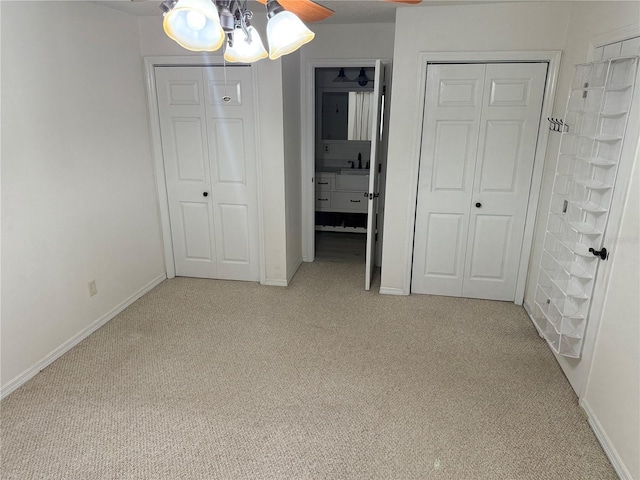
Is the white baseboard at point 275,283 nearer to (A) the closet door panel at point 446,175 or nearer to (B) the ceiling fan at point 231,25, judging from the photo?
(A) the closet door panel at point 446,175

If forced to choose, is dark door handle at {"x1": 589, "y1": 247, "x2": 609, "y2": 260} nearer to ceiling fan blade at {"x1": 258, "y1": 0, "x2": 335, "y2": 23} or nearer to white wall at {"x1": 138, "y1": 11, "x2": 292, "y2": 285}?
ceiling fan blade at {"x1": 258, "y1": 0, "x2": 335, "y2": 23}

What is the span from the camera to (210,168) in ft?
12.4

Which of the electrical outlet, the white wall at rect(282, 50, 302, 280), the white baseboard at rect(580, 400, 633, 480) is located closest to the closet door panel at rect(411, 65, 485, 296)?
the white wall at rect(282, 50, 302, 280)

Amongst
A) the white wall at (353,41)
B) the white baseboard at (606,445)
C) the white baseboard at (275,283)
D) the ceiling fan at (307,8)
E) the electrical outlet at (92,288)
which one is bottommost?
the white baseboard at (606,445)

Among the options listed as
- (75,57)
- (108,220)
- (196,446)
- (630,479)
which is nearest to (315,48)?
(75,57)

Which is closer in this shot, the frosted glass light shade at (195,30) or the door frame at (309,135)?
the frosted glass light shade at (195,30)

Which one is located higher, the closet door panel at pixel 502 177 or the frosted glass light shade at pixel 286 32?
the frosted glass light shade at pixel 286 32

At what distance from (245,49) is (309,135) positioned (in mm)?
2476

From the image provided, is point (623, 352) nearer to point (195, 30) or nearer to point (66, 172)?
point (195, 30)

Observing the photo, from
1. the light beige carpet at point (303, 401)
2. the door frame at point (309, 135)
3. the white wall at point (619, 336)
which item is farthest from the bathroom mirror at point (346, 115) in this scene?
the white wall at point (619, 336)

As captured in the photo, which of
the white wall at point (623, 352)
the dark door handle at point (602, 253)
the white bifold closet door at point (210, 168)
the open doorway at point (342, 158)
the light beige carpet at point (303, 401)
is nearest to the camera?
the white wall at point (623, 352)

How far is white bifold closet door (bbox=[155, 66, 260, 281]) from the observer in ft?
11.7

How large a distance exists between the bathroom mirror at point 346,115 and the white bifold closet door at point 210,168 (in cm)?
227

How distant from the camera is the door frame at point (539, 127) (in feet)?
10.00
